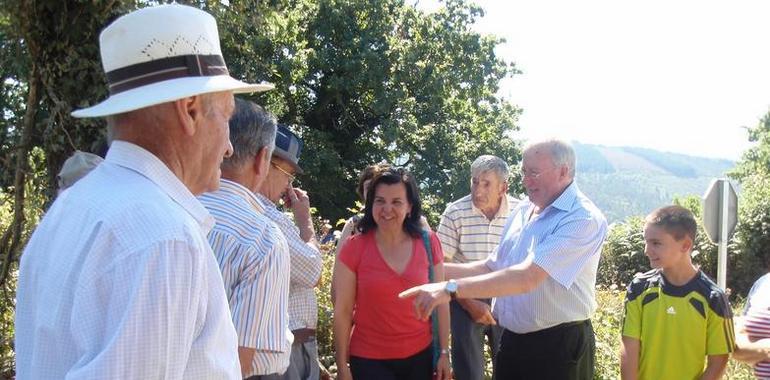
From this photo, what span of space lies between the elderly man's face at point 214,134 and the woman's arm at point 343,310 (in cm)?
258

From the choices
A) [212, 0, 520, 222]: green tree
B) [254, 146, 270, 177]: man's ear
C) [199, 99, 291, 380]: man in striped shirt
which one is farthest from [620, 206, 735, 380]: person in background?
[212, 0, 520, 222]: green tree

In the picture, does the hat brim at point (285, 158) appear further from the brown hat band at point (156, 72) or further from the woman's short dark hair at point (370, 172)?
the brown hat band at point (156, 72)

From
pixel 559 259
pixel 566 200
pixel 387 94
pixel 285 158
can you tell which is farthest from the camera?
pixel 387 94

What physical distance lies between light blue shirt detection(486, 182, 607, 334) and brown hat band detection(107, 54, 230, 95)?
247 centimetres

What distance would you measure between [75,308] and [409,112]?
2082 cm

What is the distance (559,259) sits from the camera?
11.8ft

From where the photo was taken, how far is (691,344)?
367 cm

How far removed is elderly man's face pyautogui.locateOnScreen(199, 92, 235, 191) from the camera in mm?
1486

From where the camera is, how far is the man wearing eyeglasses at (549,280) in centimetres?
361

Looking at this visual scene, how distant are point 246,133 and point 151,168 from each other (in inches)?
46.2

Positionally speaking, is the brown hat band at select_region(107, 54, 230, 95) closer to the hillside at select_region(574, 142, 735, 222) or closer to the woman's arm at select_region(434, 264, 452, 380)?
the woman's arm at select_region(434, 264, 452, 380)

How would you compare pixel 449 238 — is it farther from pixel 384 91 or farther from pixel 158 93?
pixel 384 91

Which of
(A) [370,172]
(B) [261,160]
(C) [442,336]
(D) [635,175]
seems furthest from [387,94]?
(D) [635,175]

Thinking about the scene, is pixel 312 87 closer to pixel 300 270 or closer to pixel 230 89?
pixel 300 270
